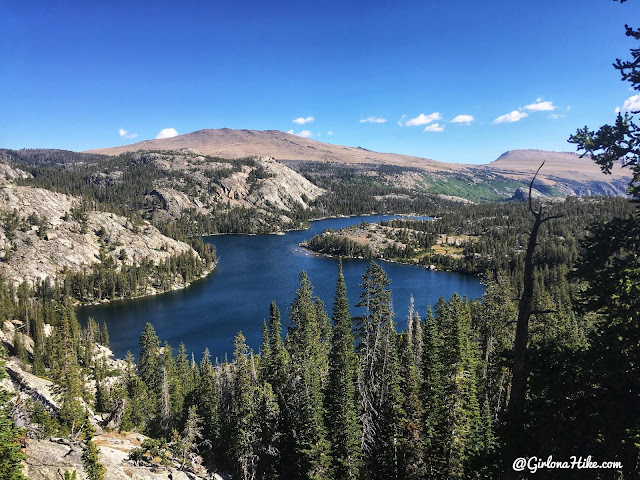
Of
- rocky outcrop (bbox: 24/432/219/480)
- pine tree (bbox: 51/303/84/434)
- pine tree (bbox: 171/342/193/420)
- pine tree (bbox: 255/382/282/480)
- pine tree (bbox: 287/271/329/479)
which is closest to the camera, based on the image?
rocky outcrop (bbox: 24/432/219/480)

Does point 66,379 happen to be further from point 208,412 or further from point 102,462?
point 102,462

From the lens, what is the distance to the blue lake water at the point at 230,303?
114500 mm

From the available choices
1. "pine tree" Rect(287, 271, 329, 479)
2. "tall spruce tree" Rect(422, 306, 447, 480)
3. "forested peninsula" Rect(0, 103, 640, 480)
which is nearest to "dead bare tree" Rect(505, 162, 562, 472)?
"forested peninsula" Rect(0, 103, 640, 480)

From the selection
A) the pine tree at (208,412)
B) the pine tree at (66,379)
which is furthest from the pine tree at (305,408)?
the pine tree at (66,379)

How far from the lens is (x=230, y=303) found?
481 feet

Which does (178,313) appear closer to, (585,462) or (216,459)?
(216,459)

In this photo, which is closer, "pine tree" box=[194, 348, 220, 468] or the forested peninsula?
the forested peninsula

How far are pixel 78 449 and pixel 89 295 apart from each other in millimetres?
145675

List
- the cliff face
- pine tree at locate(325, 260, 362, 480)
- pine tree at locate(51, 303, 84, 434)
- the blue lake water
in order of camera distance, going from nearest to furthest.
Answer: pine tree at locate(325, 260, 362, 480), pine tree at locate(51, 303, 84, 434), the blue lake water, the cliff face

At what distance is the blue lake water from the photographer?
114500mm

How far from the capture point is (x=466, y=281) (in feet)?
571

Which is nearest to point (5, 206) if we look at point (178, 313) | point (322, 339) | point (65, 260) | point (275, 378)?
point (65, 260)

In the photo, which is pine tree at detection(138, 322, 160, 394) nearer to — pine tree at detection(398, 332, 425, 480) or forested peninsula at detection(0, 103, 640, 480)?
forested peninsula at detection(0, 103, 640, 480)

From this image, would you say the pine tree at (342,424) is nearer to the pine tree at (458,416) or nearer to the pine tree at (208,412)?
the pine tree at (458,416)
